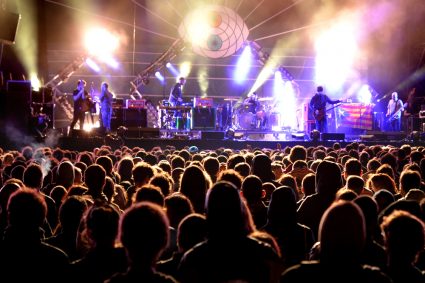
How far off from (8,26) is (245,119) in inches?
495

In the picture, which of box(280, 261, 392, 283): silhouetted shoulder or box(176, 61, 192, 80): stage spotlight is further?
box(176, 61, 192, 80): stage spotlight

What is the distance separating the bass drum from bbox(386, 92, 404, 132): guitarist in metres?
5.94

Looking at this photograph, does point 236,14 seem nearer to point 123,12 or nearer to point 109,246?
point 123,12

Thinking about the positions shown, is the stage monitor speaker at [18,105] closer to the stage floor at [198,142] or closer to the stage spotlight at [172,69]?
the stage floor at [198,142]

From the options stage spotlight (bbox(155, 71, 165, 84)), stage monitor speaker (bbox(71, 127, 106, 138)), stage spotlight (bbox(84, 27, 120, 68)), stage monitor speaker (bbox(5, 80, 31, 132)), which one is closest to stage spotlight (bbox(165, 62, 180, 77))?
stage spotlight (bbox(155, 71, 165, 84))

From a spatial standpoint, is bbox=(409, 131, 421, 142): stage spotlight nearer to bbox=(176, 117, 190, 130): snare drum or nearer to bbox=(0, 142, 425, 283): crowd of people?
bbox=(176, 117, 190, 130): snare drum

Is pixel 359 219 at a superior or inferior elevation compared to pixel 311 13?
inferior

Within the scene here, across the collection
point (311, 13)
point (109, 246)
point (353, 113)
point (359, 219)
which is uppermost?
point (311, 13)

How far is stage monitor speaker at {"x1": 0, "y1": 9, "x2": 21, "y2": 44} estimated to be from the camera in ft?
50.0

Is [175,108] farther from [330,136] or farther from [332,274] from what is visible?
[332,274]

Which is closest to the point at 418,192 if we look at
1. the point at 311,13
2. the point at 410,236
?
the point at 410,236

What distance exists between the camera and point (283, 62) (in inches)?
1228

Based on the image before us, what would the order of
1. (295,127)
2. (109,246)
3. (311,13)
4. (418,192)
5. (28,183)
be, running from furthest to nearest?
1. (311,13)
2. (295,127)
3. (28,183)
4. (418,192)
5. (109,246)

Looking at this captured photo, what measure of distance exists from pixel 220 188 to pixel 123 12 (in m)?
28.0
